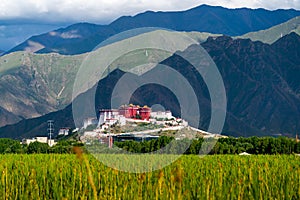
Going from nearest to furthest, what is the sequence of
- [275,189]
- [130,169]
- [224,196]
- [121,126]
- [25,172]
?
[224,196]
[275,189]
[25,172]
[130,169]
[121,126]

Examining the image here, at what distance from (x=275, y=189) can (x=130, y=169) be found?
14.0ft

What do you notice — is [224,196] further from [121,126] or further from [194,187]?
[121,126]

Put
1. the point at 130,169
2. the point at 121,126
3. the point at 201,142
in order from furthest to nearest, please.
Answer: the point at 121,126, the point at 201,142, the point at 130,169

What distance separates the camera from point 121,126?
350ft

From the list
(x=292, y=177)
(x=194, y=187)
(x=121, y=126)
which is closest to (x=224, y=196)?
(x=194, y=187)

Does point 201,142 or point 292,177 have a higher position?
point 292,177

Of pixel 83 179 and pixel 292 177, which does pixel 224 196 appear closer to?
pixel 292 177

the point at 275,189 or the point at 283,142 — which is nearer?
the point at 275,189

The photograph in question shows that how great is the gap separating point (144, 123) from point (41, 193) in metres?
89.5

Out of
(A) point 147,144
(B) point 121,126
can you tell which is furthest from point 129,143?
(B) point 121,126

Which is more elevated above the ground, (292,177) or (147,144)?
(292,177)

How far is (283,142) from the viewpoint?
83.1 metres

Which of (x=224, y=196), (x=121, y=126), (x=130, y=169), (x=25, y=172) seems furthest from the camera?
(x=121, y=126)

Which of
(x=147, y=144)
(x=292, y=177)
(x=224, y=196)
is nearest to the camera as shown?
(x=224, y=196)
